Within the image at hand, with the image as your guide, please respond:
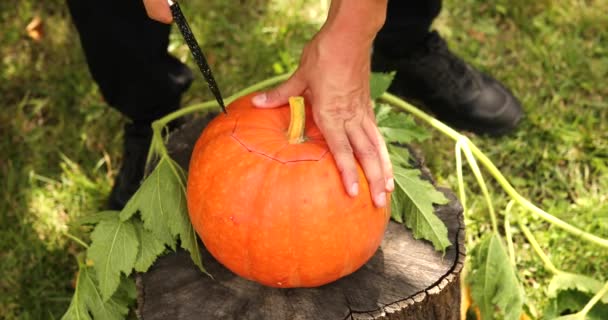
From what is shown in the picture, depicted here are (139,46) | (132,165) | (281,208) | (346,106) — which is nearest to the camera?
(281,208)

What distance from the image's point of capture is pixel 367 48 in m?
1.78

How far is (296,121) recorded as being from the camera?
5.78 feet

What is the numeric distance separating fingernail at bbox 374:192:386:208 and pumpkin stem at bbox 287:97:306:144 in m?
0.25

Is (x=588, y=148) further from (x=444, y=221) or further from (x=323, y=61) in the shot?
(x=323, y=61)

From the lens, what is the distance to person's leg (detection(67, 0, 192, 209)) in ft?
7.69

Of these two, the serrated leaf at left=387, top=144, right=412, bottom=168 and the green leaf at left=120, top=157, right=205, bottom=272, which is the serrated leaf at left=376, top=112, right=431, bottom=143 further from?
the green leaf at left=120, top=157, right=205, bottom=272

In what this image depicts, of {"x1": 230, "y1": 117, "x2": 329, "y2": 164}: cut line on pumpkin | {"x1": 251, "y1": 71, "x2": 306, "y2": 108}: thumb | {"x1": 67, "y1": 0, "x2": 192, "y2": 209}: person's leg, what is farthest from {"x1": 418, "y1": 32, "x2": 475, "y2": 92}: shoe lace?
{"x1": 230, "y1": 117, "x2": 329, "y2": 164}: cut line on pumpkin

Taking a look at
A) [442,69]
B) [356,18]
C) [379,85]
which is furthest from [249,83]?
[356,18]

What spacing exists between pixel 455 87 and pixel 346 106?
56.2 inches

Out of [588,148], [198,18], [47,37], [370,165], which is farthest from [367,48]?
[47,37]

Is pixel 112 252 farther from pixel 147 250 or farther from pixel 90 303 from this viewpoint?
pixel 90 303

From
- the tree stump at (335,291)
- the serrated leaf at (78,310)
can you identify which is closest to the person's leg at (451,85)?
the tree stump at (335,291)

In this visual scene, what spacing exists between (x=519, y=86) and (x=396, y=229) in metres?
1.55

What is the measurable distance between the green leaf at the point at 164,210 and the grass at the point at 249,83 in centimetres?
86
